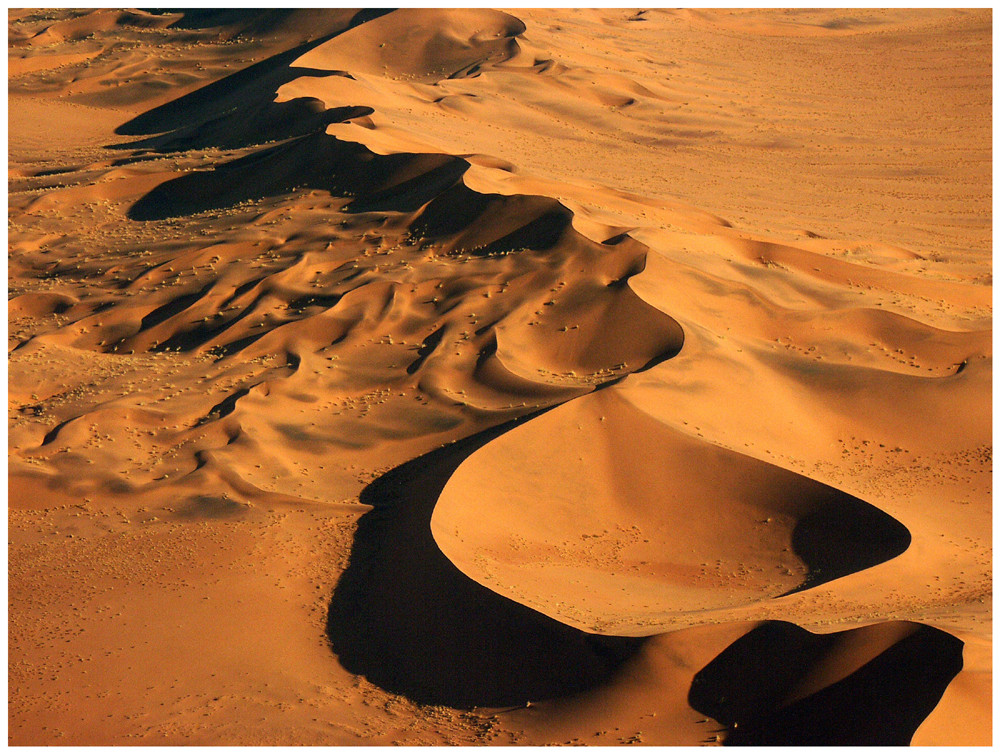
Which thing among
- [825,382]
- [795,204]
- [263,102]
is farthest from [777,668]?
[263,102]

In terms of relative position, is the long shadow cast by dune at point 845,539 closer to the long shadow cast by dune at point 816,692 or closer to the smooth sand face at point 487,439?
the smooth sand face at point 487,439

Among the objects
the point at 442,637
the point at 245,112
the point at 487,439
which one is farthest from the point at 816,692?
the point at 245,112

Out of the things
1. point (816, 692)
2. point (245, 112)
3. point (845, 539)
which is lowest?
point (845, 539)

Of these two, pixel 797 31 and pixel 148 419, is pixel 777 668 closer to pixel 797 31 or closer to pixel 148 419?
pixel 148 419

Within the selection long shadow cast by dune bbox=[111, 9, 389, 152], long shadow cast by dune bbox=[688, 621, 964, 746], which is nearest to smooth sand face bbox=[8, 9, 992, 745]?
long shadow cast by dune bbox=[688, 621, 964, 746]

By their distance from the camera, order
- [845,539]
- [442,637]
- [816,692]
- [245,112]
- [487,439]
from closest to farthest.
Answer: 1. [816,692]
2. [442,637]
3. [845,539]
4. [487,439]
5. [245,112]

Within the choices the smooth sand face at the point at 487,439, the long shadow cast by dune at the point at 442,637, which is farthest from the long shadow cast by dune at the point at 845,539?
the long shadow cast by dune at the point at 442,637

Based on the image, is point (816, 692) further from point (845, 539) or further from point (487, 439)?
point (487, 439)

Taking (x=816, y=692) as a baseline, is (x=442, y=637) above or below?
below
